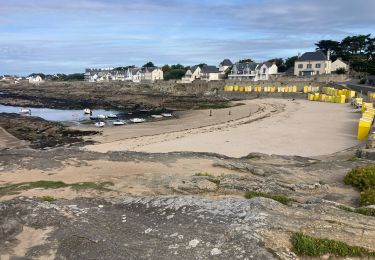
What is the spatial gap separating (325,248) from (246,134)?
3091 centimetres

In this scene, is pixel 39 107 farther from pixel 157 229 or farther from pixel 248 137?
pixel 157 229

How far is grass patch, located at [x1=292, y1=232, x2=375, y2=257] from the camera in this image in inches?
315

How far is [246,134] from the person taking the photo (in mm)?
38750

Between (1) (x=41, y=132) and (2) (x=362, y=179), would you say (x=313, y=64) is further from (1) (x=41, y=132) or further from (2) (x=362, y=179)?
(2) (x=362, y=179)

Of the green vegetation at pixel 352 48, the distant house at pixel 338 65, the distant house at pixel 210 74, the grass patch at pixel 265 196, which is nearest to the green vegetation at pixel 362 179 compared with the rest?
the grass patch at pixel 265 196

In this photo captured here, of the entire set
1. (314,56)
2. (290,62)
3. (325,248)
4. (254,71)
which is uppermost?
(314,56)

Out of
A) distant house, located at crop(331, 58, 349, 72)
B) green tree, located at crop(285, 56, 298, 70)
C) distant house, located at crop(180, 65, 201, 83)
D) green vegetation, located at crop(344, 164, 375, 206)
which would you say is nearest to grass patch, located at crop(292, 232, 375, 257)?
green vegetation, located at crop(344, 164, 375, 206)

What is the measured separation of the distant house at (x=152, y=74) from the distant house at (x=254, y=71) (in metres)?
42.5

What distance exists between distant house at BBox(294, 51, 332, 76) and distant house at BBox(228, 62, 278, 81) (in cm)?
925

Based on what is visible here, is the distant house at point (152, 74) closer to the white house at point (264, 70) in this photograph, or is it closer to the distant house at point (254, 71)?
the distant house at point (254, 71)

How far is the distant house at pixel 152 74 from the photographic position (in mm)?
151262

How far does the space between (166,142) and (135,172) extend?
17217 mm

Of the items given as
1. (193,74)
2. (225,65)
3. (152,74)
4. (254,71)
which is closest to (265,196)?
(254,71)

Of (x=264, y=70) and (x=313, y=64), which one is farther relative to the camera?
(x=264, y=70)
